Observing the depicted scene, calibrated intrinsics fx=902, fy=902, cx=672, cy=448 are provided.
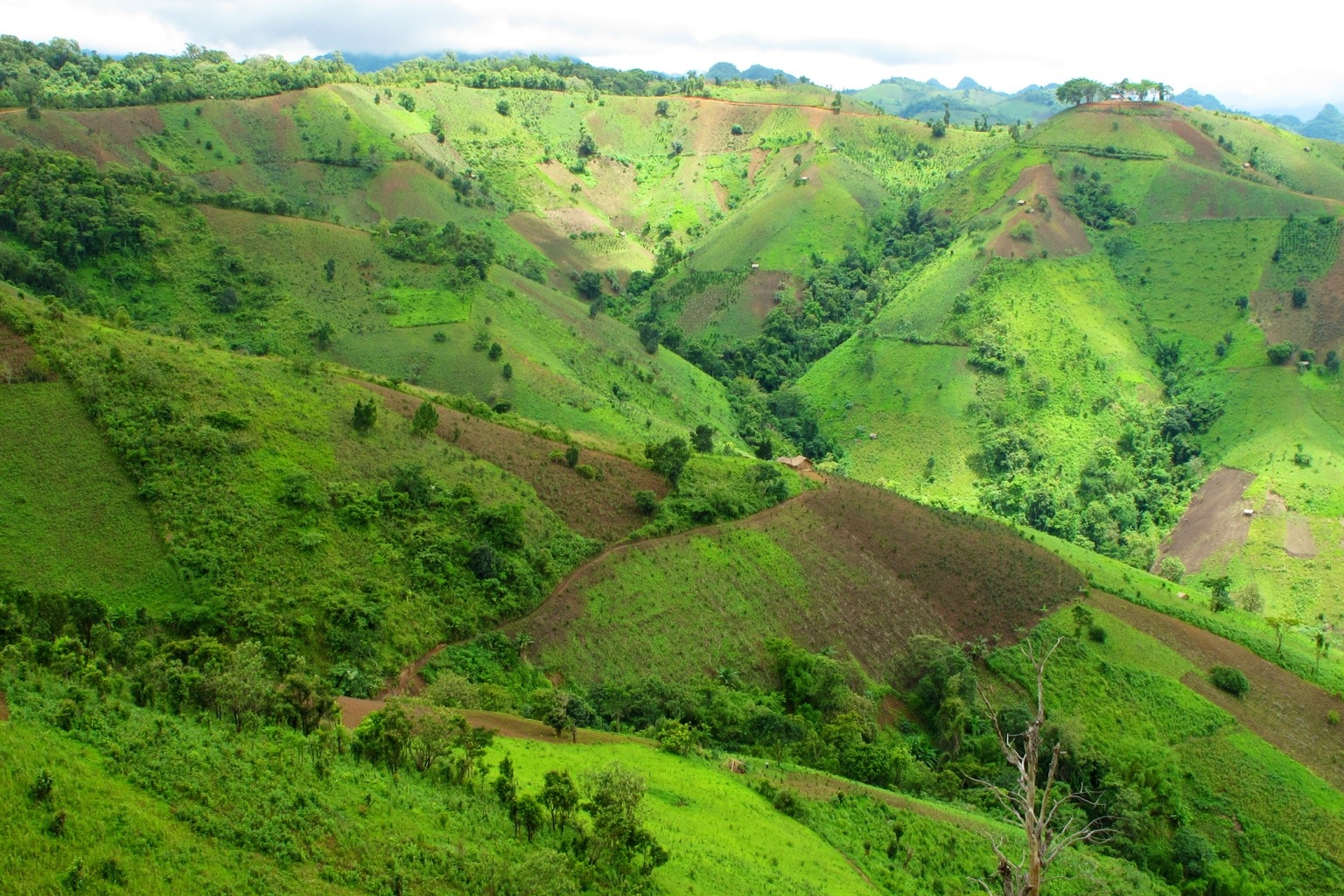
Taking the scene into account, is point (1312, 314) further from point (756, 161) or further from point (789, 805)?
point (789, 805)

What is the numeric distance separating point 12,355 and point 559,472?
107 ft

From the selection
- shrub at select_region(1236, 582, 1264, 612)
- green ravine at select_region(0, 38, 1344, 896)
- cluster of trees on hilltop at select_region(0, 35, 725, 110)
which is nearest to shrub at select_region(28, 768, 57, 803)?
green ravine at select_region(0, 38, 1344, 896)

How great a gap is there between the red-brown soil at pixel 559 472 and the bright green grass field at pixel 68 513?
19.6 metres

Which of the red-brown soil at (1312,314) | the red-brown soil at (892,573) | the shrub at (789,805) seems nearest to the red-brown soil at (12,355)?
the red-brown soil at (892,573)

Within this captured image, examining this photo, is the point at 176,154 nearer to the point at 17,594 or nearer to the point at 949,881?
the point at 17,594

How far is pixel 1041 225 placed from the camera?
420 feet

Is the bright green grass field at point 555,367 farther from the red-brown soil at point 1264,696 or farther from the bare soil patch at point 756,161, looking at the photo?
the bare soil patch at point 756,161

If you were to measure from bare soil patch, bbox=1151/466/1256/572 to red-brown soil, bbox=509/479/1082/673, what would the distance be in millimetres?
28909

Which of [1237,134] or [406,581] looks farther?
[1237,134]

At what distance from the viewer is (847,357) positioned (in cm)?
11794

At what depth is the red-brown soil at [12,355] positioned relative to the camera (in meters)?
49.8

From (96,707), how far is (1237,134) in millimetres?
176070

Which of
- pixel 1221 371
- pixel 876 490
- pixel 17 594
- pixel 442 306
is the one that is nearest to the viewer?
pixel 17 594

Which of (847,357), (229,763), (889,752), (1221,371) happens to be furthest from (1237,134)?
(229,763)
